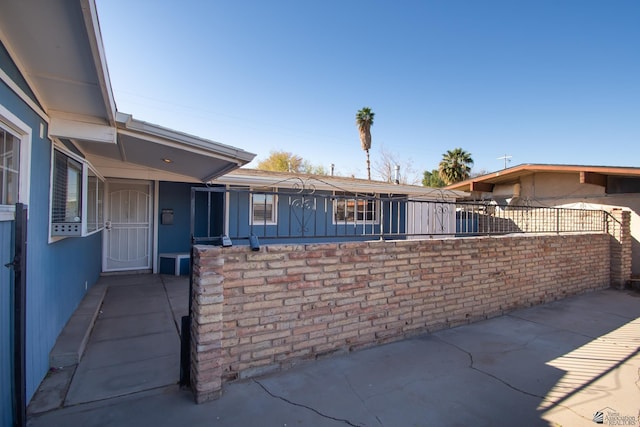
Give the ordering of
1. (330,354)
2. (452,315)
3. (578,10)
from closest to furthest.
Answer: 1. (330,354)
2. (452,315)
3. (578,10)

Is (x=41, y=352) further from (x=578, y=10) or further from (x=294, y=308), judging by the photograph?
(x=578, y=10)

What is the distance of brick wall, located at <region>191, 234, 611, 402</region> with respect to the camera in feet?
9.13

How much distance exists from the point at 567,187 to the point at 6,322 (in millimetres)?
12135

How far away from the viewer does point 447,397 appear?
9.35 feet

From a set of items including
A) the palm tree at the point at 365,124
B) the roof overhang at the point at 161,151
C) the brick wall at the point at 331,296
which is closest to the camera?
the brick wall at the point at 331,296

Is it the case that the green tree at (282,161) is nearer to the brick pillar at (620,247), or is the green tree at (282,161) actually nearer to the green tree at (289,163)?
the green tree at (289,163)

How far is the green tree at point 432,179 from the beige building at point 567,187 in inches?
619

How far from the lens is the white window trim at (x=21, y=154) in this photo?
2125mm

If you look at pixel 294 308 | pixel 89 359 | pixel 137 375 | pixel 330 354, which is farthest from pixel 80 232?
pixel 330 354

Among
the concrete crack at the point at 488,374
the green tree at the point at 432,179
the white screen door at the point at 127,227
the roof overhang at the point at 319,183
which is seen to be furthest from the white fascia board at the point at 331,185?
the green tree at the point at 432,179

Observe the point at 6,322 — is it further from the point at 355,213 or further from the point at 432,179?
the point at 432,179

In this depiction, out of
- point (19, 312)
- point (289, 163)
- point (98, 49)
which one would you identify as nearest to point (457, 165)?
point (289, 163)

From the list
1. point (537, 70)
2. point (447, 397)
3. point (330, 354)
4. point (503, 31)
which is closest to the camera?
point (447, 397)

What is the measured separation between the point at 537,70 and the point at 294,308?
11.6m
